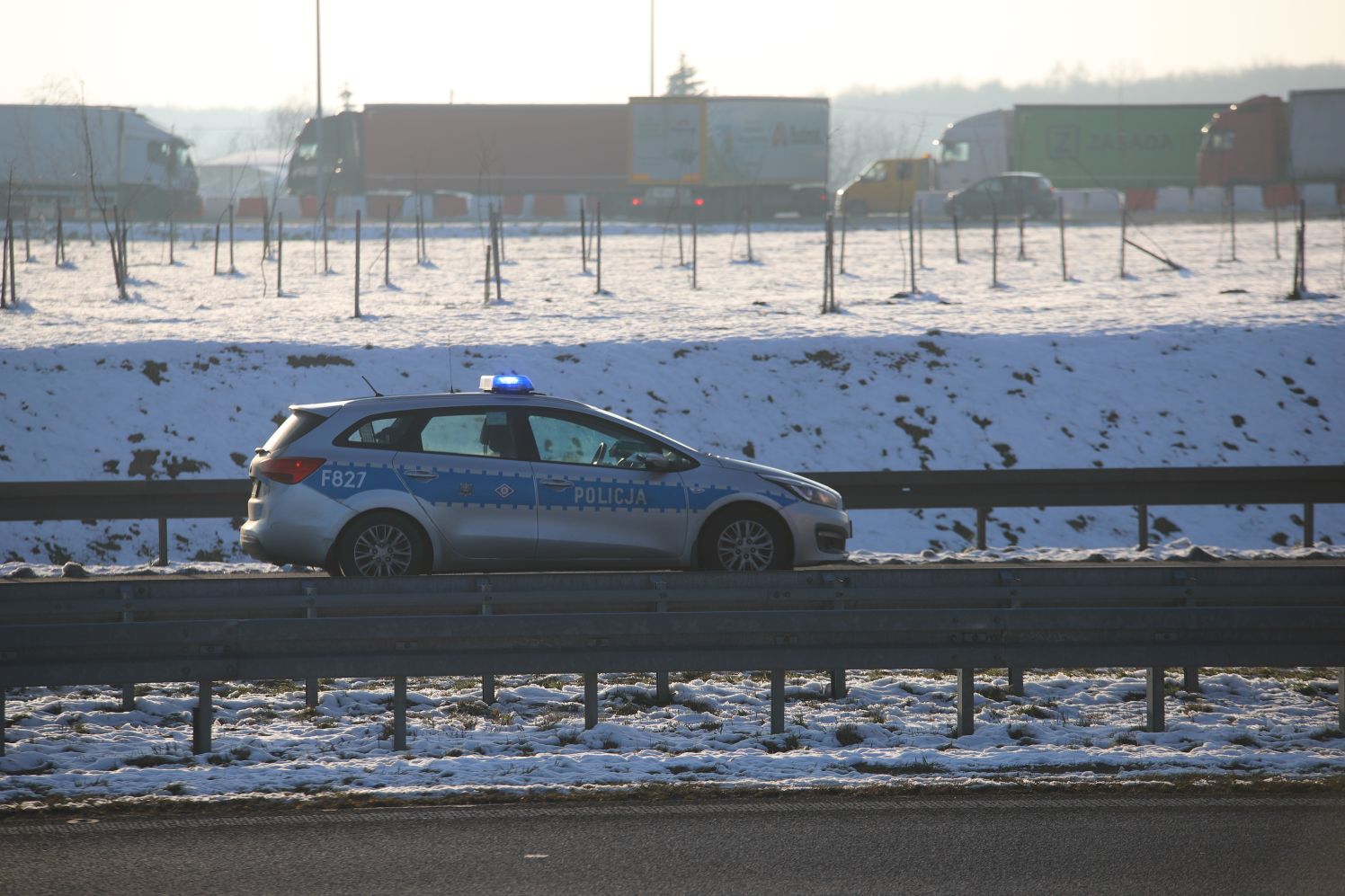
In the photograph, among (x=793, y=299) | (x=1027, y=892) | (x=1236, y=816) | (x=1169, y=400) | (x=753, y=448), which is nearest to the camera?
(x=1027, y=892)

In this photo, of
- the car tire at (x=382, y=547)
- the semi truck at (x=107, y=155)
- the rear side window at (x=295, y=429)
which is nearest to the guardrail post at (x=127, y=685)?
the car tire at (x=382, y=547)

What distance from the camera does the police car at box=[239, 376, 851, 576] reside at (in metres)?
9.30

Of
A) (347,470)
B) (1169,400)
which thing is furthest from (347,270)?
(347,470)

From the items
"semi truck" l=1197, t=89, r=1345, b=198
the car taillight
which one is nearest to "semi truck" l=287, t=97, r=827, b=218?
"semi truck" l=1197, t=89, r=1345, b=198

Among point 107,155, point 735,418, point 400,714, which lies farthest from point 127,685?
point 107,155

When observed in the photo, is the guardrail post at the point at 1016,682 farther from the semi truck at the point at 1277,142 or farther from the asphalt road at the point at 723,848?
the semi truck at the point at 1277,142

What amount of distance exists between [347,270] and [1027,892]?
28299 millimetres

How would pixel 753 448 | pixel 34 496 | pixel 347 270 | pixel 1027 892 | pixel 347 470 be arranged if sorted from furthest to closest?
1. pixel 347 270
2. pixel 753 448
3. pixel 34 496
4. pixel 347 470
5. pixel 1027 892

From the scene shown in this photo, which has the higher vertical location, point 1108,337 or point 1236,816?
point 1108,337

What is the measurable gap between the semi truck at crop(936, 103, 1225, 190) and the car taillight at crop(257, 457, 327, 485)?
47676 mm

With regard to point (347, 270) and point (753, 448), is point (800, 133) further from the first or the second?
point (753, 448)

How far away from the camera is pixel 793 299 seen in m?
25.6

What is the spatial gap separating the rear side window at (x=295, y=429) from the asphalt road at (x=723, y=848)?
3.91 meters

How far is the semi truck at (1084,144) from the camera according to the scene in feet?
179
